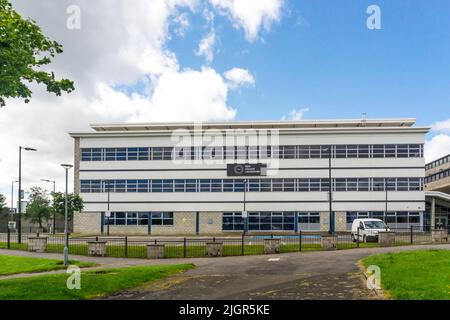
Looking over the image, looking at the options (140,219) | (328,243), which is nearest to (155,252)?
(328,243)

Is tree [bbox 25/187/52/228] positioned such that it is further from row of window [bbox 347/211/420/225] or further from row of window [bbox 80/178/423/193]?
row of window [bbox 347/211/420/225]

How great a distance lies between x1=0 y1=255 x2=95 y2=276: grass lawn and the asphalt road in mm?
7305

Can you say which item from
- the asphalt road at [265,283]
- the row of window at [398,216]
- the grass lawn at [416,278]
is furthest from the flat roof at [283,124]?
the grass lawn at [416,278]

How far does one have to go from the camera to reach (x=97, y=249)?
24500 millimetres

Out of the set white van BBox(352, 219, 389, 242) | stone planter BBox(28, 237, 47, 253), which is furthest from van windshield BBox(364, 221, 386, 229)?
stone planter BBox(28, 237, 47, 253)

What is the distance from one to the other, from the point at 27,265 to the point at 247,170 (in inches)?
1260

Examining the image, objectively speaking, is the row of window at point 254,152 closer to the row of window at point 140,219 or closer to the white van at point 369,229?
the row of window at point 140,219

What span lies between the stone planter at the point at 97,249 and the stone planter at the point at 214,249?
6.69m

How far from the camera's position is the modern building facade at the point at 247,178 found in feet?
155

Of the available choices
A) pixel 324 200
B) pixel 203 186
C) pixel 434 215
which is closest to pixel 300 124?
pixel 324 200

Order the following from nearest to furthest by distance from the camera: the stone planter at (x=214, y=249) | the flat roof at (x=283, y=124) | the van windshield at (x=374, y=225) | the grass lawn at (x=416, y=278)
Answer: the grass lawn at (x=416, y=278) → the stone planter at (x=214, y=249) → the van windshield at (x=374, y=225) → the flat roof at (x=283, y=124)

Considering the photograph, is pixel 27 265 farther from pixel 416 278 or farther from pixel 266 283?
pixel 416 278

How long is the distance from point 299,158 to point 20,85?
38973mm
